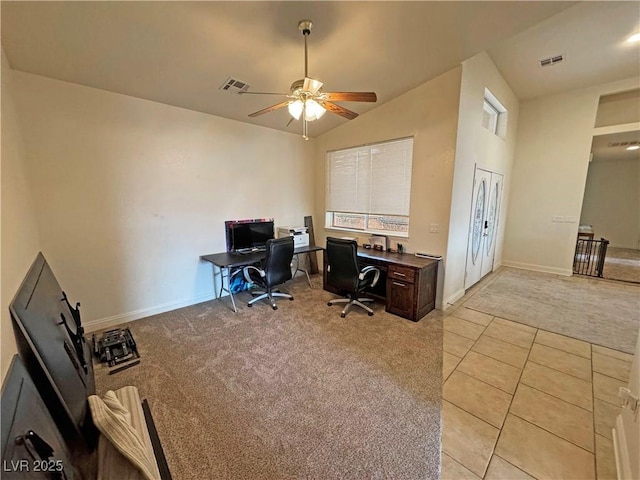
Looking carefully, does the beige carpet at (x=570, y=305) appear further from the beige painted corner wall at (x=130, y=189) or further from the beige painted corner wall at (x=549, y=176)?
the beige painted corner wall at (x=130, y=189)

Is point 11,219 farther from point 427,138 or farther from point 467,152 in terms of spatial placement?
Answer: point 467,152

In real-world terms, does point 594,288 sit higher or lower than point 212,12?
lower

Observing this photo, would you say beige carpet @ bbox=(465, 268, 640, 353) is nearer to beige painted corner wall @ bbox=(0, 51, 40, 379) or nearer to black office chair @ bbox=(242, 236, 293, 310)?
black office chair @ bbox=(242, 236, 293, 310)

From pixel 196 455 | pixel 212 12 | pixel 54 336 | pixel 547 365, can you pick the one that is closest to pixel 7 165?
pixel 54 336

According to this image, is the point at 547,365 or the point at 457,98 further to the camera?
the point at 457,98

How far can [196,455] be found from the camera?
155 cm

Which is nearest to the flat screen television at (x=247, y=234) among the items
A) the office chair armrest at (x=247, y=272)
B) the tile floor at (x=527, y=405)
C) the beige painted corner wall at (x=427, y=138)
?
the office chair armrest at (x=247, y=272)

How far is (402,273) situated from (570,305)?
106 inches

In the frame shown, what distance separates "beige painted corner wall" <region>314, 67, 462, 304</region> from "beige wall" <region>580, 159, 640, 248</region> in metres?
8.20

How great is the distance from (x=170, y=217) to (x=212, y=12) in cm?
236

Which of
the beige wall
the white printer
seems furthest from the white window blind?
the beige wall

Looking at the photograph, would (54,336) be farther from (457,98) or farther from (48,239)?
(457,98)

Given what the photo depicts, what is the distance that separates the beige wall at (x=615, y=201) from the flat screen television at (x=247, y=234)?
1013 centimetres

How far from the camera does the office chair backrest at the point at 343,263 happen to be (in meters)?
3.22
